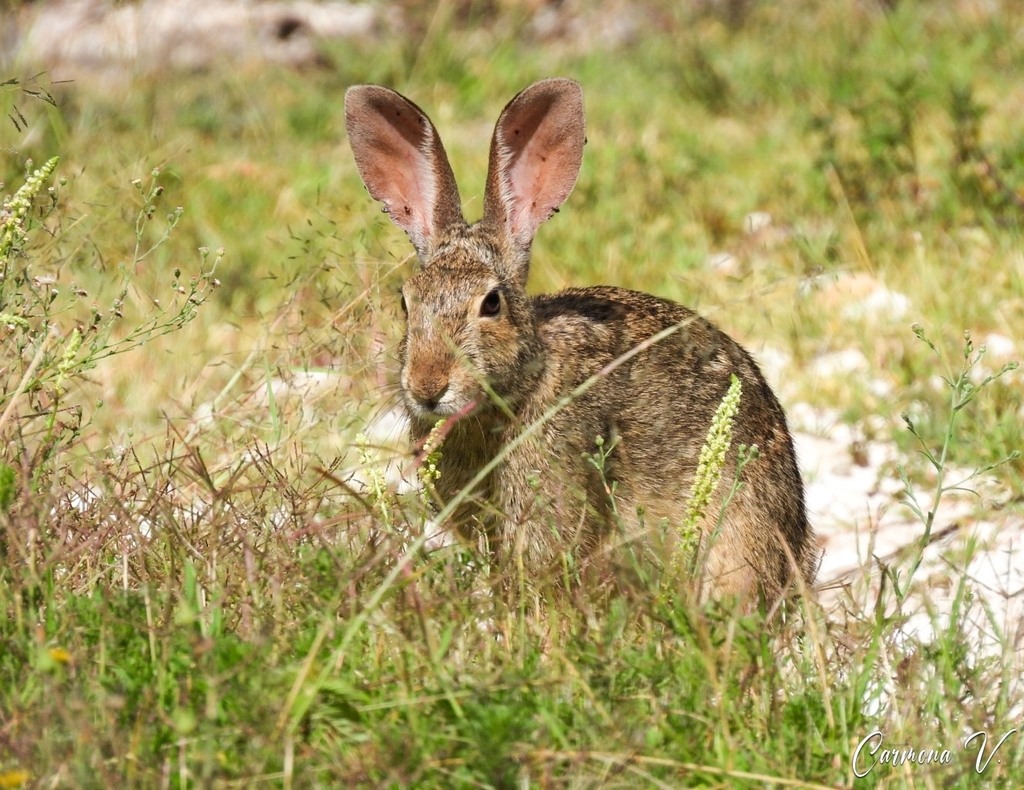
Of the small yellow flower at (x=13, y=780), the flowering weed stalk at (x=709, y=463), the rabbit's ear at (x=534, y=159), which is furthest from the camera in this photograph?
the rabbit's ear at (x=534, y=159)

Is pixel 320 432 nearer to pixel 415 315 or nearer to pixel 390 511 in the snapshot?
pixel 415 315

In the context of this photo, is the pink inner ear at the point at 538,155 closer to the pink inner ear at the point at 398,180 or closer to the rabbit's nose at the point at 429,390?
the pink inner ear at the point at 398,180

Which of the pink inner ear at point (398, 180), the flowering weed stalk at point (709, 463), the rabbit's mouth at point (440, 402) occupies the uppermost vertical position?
the pink inner ear at point (398, 180)

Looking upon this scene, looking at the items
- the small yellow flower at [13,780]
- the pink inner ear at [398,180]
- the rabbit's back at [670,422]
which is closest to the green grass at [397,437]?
the small yellow flower at [13,780]

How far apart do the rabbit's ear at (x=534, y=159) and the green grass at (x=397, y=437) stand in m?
0.21

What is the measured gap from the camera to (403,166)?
4.10 metres

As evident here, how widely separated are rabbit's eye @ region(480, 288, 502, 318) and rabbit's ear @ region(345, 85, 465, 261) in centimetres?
37

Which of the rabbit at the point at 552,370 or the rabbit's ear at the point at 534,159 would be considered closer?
the rabbit at the point at 552,370

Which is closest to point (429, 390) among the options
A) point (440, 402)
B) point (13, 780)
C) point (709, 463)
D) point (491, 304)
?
point (440, 402)

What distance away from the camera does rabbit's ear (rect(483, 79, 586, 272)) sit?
158 inches

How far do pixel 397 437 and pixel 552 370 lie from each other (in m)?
1.37

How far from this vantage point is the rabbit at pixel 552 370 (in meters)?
3.69

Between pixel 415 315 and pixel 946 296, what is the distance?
7.86 ft

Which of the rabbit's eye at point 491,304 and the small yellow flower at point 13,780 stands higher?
the rabbit's eye at point 491,304
